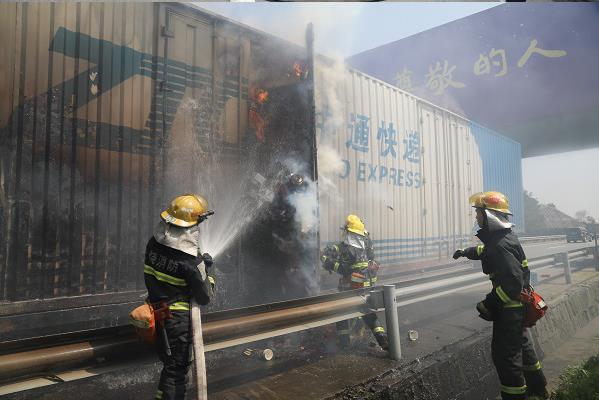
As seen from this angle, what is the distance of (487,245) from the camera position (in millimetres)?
3412

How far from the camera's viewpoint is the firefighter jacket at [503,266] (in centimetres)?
319

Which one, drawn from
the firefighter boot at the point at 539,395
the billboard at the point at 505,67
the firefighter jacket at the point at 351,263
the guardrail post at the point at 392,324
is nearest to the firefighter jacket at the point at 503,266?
the guardrail post at the point at 392,324

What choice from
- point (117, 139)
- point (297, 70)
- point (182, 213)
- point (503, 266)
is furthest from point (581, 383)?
point (117, 139)

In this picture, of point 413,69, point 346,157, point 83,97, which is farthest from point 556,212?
point 83,97

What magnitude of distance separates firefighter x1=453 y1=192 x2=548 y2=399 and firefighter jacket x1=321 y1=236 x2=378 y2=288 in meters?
1.43

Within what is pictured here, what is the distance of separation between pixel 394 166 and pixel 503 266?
448cm

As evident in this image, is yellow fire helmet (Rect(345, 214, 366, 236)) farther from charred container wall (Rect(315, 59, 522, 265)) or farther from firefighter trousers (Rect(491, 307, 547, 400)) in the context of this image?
firefighter trousers (Rect(491, 307, 547, 400))

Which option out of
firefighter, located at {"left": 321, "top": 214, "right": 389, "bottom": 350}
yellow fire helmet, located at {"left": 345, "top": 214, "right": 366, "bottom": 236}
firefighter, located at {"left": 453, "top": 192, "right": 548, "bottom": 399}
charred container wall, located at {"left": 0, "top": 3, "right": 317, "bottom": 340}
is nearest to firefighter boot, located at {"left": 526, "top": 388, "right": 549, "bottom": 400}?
firefighter, located at {"left": 453, "top": 192, "right": 548, "bottom": 399}

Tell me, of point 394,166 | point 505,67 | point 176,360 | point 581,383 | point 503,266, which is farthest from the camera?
point 505,67

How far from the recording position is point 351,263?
15.4ft

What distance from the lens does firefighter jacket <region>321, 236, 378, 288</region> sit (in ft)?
15.3

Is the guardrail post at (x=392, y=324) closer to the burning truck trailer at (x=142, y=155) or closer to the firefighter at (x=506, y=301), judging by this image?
the firefighter at (x=506, y=301)

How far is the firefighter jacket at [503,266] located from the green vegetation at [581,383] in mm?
846

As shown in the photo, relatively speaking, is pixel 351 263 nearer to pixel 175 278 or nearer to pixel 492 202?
pixel 492 202
